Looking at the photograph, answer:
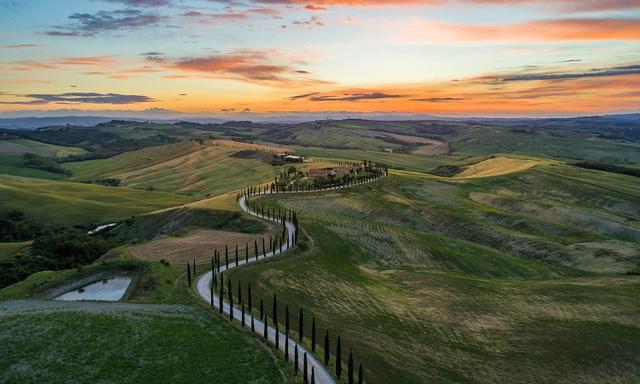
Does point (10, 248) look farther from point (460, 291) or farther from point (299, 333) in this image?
point (460, 291)

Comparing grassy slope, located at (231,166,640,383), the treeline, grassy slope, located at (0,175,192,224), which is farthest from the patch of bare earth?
grassy slope, located at (0,175,192,224)

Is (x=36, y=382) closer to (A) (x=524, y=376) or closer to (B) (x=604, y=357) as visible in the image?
(A) (x=524, y=376)

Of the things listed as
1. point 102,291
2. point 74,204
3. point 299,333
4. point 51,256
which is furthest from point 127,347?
point 74,204

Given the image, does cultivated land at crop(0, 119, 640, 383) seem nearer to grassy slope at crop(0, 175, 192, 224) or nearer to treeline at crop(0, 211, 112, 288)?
treeline at crop(0, 211, 112, 288)

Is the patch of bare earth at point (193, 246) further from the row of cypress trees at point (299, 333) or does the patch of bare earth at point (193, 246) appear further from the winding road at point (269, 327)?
the row of cypress trees at point (299, 333)

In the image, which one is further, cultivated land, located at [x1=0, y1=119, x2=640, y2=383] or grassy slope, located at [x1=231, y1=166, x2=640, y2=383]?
grassy slope, located at [x1=231, y1=166, x2=640, y2=383]

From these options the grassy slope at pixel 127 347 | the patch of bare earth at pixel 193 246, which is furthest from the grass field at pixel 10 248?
the grassy slope at pixel 127 347
